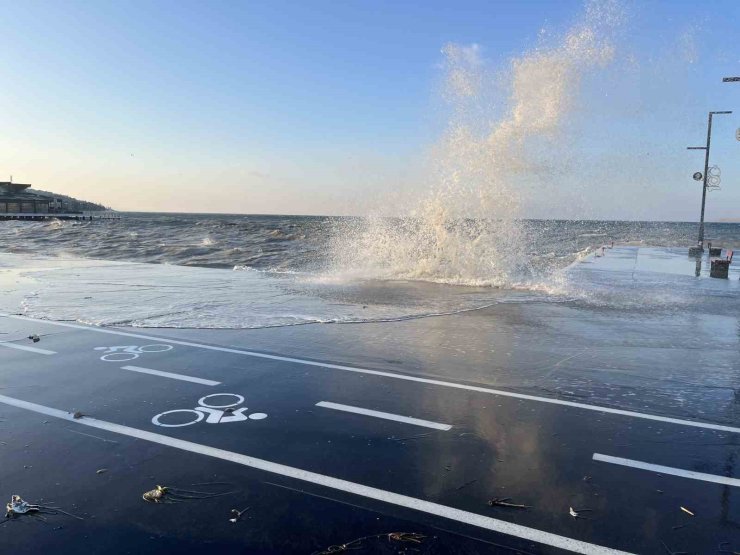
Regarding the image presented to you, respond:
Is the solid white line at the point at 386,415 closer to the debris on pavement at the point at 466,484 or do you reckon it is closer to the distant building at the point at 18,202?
the debris on pavement at the point at 466,484

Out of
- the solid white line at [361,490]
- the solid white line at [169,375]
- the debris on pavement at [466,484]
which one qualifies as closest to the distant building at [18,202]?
the solid white line at [169,375]

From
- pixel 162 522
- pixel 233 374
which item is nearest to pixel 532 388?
pixel 233 374

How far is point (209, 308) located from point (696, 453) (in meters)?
9.30

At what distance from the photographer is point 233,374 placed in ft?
21.1

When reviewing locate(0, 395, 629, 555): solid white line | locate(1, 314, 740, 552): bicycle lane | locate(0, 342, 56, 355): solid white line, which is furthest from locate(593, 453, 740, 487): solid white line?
locate(0, 342, 56, 355): solid white line

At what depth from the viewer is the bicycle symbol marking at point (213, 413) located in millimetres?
4879

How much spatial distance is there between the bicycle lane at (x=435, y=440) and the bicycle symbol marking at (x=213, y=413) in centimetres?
5

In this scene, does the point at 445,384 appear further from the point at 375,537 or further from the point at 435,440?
the point at 375,537

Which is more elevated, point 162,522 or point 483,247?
point 483,247

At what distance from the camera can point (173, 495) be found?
3514 millimetres

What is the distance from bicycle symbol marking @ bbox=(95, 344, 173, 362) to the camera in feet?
23.4

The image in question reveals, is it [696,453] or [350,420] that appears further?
[350,420]

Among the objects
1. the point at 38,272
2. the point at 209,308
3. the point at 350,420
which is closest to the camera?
the point at 350,420

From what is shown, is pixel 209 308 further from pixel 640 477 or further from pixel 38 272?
pixel 38 272
